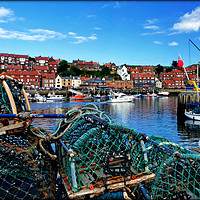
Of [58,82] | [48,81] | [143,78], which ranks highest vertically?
[143,78]

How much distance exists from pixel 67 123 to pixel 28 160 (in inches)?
45.6

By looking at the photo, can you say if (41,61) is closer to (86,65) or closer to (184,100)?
(86,65)

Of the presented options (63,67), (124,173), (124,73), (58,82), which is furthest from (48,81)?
(124,173)

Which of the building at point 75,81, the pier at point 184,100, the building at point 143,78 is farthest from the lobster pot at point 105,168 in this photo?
the building at point 143,78

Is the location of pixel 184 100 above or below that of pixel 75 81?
below

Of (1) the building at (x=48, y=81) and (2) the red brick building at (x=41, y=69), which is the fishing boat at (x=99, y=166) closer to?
(1) the building at (x=48, y=81)

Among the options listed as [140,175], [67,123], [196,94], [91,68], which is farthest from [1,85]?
[91,68]

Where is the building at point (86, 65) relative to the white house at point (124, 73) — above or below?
above

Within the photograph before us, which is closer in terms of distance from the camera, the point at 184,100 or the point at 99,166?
the point at 99,166

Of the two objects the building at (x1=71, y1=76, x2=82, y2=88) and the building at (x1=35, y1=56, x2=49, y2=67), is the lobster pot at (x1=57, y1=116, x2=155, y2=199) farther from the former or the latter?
the building at (x1=35, y1=56, x2=49, y2=67)

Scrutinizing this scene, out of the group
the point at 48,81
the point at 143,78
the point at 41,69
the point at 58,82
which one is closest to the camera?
the point at 48,81

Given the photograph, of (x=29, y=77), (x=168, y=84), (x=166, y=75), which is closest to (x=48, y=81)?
(x=29, y=77)

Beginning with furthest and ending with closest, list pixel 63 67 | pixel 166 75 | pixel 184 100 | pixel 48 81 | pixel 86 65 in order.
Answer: pixel 86 65 < pixel 166 75 < pixel 63 67 < pixel 48 81 < pixel 184 100

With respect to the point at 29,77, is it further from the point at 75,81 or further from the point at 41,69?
the point at 75,81
